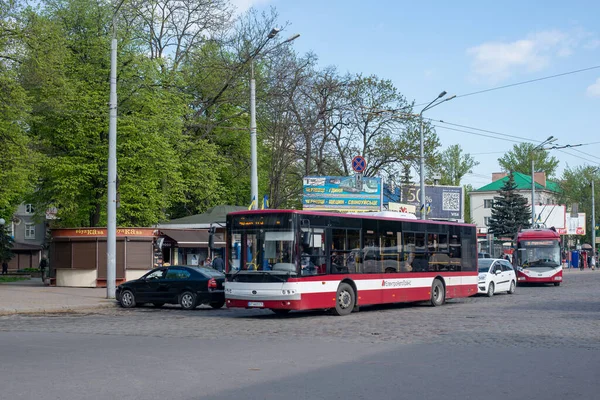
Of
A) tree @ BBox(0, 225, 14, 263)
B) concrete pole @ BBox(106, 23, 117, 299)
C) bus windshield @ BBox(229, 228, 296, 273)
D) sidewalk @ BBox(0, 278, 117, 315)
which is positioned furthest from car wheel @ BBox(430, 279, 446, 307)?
tree @ BBox(0, 225, 14, 263)

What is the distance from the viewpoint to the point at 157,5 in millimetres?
48219

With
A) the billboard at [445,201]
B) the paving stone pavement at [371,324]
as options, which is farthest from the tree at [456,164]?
the paving stone pavement at [371,324]

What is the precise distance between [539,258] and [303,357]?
32493mm

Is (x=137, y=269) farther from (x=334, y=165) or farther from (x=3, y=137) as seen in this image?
(x=334, y=165)

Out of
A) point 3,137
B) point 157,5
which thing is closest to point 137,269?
point 3,137

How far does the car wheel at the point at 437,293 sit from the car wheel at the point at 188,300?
7763mm

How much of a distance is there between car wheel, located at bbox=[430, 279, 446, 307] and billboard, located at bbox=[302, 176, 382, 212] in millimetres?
13879

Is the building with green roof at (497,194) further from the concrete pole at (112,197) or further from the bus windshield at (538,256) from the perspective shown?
the concrete pole at (112,197)

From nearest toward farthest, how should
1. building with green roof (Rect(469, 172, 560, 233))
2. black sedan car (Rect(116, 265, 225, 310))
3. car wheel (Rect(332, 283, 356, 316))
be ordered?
car wheel (Rect(332, 283, 356, 316)) → black sedan car (Rect(116, 265, 225, 310)) → building with green roof (Rect(469, 172, 560, 233))

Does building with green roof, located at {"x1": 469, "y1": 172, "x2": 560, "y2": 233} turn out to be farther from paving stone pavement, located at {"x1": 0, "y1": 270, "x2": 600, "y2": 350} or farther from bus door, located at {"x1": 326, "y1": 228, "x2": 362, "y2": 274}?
bus door, located at {"x1": 326, "y1": 228, "x2": 362, "y2": 274}

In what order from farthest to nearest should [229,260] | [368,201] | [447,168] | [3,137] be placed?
[447,168] < [368,201] < [3,137] < [229,260]

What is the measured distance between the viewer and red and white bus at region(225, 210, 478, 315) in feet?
65.1

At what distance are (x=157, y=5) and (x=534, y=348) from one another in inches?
1579

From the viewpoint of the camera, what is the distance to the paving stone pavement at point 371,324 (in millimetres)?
15133
